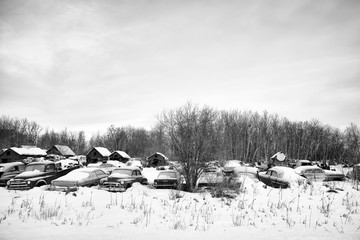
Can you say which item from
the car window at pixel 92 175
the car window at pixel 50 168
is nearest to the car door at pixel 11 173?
the car window at pixel 50 168

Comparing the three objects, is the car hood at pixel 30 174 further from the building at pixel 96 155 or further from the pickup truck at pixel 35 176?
the building at pixel 96 155

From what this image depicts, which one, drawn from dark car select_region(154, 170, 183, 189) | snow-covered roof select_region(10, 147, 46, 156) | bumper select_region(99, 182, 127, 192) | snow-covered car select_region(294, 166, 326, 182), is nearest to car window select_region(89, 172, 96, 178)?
bumper select_region(99, 182, 127, 192)

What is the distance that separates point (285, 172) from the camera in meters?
15.0

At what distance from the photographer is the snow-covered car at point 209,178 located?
1265 cm

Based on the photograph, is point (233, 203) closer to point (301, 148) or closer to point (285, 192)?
point (285, 192)

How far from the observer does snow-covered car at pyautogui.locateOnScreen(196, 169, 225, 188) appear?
1265 centimetres

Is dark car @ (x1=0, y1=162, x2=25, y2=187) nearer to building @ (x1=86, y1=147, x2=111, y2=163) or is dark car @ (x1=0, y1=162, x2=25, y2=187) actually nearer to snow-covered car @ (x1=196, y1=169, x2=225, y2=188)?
snow-covered car @ (x1=196, y1=169, x2=225, y2=188)

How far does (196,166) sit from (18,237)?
9383 mm

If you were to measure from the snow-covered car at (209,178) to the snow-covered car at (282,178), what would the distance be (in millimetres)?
3747

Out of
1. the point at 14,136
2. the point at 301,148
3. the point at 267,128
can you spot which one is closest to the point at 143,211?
the point at 267,128

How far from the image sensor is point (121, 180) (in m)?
13.2

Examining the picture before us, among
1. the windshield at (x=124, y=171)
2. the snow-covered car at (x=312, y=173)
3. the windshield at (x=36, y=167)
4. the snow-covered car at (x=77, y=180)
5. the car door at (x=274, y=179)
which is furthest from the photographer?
the snow-covered car at (x=312, y=173)

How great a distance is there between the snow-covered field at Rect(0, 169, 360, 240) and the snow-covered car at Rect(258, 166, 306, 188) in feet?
9.44

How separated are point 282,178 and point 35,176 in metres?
15.1
